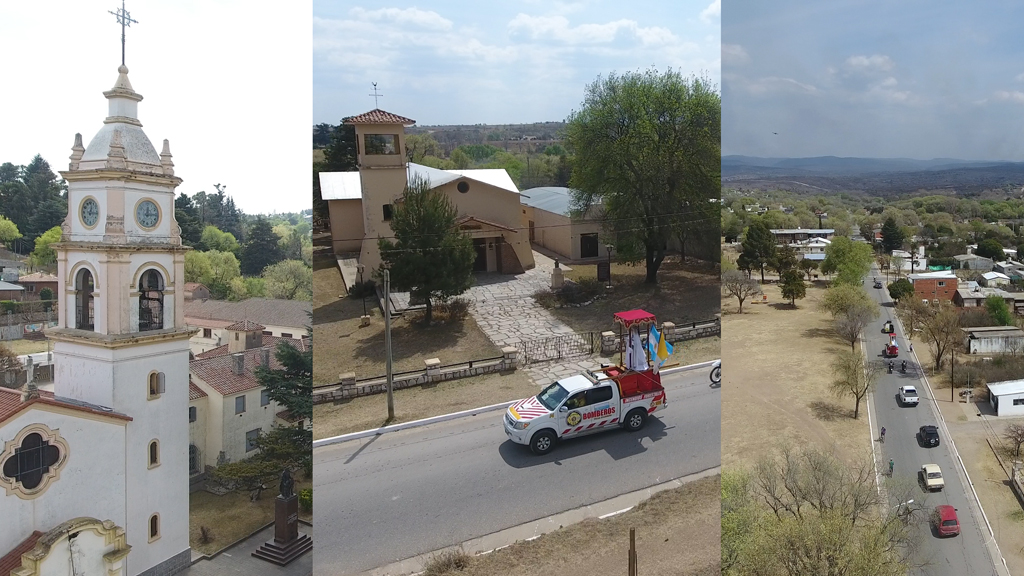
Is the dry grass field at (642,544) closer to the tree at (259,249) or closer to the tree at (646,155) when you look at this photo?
the tree at (259,249)

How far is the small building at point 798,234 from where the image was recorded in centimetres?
1159

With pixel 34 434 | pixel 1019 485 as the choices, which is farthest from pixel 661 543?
pixel 1019 485

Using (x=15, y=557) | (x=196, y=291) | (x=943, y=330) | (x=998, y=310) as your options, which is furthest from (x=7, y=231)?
(x=998, y=310)

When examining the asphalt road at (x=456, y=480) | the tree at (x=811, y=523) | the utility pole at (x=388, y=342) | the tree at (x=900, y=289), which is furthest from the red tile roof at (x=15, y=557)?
the tree at (x=900, y=289)

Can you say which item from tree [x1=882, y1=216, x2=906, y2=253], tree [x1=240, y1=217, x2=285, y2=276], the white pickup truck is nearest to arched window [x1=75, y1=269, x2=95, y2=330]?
tree [x1=240, y1=217, x2=285, y2=276]

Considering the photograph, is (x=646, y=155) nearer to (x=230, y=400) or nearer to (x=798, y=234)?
(x=230, y=400)

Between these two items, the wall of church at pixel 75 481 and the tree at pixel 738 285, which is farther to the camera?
the tree at pixel 738 285

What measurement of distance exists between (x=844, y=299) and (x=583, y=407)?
325 inches

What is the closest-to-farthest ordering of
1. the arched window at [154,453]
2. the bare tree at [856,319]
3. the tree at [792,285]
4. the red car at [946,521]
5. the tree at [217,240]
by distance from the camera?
1. the arched window at [154,453]
2. the tree at [217,240]
3. the red car at [946,521]
4. the bare tree at [856,319]
5. the tree at [792,285]

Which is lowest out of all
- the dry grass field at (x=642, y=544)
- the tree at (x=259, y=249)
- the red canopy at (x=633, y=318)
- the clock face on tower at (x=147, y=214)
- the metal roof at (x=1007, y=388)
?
the dry grass field at (x=642, y=544)

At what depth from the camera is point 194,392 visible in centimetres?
272

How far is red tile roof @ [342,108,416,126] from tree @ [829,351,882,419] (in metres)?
8.41

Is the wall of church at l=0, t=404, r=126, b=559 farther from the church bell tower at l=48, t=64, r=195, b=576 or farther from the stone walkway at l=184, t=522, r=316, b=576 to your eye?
the stone walkway at l=184, t=522, r=316, b=576

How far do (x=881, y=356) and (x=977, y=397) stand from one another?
6.53 ft
